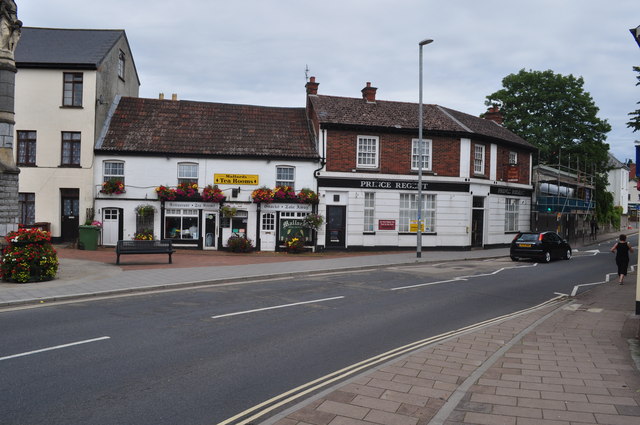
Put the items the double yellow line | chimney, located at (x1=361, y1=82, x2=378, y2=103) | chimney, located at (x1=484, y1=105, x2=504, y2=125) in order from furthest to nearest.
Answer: chimney, located at (x1=484, y1=105, x2=504, y2=125) → chimney, located at (x1=361, y1=82, x2=378, y2=103) → the double yellow line

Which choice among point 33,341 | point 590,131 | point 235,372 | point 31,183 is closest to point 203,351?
point 235,372

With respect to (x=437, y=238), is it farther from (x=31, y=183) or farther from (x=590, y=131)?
(x=590, y=131)

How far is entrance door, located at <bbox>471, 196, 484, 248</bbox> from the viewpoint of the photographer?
30.0 meters

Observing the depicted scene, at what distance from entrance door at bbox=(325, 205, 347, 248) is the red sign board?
2.05 m

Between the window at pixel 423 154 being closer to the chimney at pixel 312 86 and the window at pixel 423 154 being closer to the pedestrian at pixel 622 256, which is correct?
the chimney at pixel 312 86

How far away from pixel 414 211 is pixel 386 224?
198cm

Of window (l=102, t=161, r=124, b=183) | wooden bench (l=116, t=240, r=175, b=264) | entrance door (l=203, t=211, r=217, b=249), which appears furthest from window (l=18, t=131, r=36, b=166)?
wooden bench (l=116, t=240, r=175, b=264)

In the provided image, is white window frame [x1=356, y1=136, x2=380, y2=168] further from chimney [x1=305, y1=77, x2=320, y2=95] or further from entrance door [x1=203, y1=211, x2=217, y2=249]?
entrance door [x1=203, y1=211, x2=217, y2=249]

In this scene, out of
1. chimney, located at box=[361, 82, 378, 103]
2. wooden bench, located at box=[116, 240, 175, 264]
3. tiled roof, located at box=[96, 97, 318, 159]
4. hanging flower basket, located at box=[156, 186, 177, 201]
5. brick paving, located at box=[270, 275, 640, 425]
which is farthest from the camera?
chimney, located at box=[361, 82, 378, 103]

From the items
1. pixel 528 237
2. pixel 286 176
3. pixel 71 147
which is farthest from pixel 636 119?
pixel 71 147

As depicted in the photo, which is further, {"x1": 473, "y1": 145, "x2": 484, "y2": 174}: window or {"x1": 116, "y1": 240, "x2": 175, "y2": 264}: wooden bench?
{"x1": 473, "y1": 145, "x2": 484, "y2": 174}: window

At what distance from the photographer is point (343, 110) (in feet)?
93.0

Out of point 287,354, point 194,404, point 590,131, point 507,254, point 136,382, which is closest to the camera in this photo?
point 194,404

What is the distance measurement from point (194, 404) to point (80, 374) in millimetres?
1992
